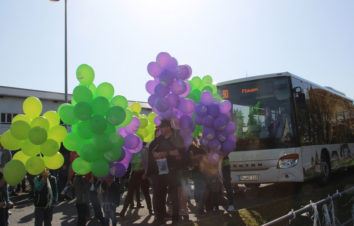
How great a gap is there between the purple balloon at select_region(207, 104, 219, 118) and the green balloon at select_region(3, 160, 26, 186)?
3.53 m

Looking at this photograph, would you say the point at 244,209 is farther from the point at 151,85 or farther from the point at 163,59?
the point at 163,59

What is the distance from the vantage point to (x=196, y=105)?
276 inches

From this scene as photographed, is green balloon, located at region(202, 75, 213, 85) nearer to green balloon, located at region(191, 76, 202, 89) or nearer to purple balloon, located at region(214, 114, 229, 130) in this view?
green balloon, located at region(191, 76, 202, 89)

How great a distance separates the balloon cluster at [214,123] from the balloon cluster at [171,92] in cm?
34

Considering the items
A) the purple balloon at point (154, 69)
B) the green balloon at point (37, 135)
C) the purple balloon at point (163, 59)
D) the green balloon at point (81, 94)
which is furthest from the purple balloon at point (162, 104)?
the green balloon at point (37, 135)

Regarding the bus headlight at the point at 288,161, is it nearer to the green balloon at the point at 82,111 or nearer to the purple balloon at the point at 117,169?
the purple balloon at the point at 117,169

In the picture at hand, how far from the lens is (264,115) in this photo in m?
8.99

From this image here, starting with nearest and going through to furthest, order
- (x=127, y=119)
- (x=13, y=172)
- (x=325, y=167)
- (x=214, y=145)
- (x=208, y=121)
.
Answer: (x=13, y=172) → (x=127, y=119) → (x=208, y=121) → (x=214, y=145) → (x=325, y=167)

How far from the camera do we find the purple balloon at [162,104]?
6.24 metres

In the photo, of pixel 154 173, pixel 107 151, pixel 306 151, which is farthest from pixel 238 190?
pixel 107 151

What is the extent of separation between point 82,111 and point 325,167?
8.43m

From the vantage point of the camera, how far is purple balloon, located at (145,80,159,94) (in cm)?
661

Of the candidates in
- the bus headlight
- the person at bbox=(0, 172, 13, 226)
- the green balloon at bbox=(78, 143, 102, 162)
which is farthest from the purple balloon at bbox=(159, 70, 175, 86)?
the bus headlight

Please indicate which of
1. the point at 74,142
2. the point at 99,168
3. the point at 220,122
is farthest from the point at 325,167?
the point at 74,142
